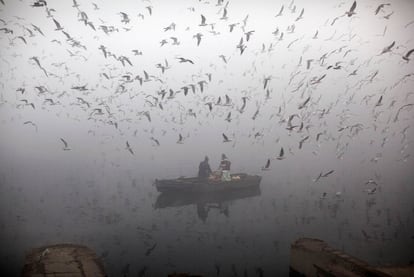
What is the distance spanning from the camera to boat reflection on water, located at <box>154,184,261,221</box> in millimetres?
3018

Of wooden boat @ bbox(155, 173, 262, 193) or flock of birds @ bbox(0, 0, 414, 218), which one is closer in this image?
flock of birds @ bbox(0, 0, 414, 218)

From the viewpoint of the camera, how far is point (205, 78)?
2.98 meters

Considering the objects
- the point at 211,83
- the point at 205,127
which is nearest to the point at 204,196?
the point at 205,127

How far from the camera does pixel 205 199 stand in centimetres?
307

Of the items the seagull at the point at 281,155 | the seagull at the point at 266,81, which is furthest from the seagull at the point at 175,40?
the seagull at the point at 281,155

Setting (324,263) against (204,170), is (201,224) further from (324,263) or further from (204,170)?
(324,263)

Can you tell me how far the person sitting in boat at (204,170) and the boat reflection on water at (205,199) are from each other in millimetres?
127

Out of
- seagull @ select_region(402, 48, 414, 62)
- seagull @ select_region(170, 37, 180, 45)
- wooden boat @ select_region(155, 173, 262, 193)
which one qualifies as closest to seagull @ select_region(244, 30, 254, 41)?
seagull @ select_region(170, 37, 180, 45)

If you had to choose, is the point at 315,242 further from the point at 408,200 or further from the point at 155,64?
the point at 155,64

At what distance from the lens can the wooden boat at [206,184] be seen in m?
3.01

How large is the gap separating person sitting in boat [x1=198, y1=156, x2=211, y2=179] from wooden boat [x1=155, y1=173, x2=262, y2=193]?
0.03m

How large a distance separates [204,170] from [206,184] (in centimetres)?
10

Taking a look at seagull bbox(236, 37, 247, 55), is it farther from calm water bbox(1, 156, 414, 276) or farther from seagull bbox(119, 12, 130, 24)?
calm water bbox(1, 156, 414, 276)

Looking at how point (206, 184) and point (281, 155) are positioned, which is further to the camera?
point (281, 155)
